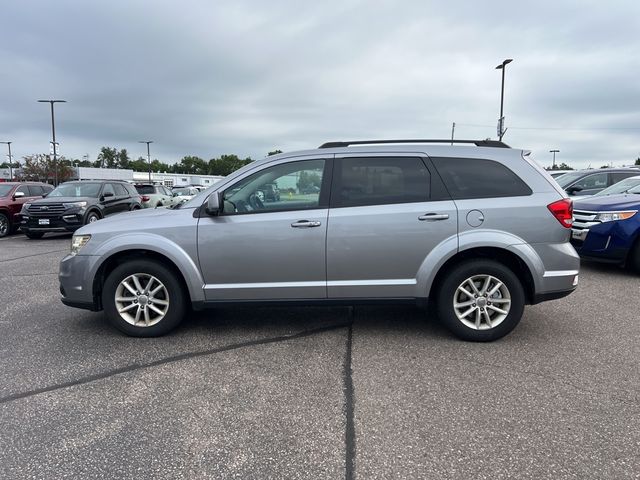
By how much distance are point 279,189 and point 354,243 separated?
91cm

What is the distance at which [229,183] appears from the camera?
431 centimetres

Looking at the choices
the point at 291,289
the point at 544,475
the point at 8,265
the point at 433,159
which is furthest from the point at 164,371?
the point at 8,265

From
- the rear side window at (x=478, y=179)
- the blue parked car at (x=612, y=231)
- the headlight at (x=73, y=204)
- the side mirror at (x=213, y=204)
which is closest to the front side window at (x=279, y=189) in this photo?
the side mirror at (x=213, y=204)

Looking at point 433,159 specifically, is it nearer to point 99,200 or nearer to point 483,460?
point 483,460

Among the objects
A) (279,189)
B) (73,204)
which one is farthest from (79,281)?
(73,204)

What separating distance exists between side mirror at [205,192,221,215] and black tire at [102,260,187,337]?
745 mm

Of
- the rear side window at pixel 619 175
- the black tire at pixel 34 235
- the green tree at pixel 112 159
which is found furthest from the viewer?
the green tree at pixel 112 159

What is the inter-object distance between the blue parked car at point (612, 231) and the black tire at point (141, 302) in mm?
6346

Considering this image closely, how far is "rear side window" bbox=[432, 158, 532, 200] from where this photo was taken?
13.8ft

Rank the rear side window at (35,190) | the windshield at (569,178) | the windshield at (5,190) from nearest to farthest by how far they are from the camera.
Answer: the windshield at (569,178), the windshield at (5,190), the rear side window at (35,190)

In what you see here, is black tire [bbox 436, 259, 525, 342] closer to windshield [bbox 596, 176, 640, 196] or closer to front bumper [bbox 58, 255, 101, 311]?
front bumper [bbox 58, 255, 101, 311]

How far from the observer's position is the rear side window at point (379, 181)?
13.9ft

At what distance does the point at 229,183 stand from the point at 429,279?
2123 millimetres

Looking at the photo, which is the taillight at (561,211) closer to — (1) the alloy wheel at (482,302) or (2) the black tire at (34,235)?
(1) the alloy wheel at (482,302)
